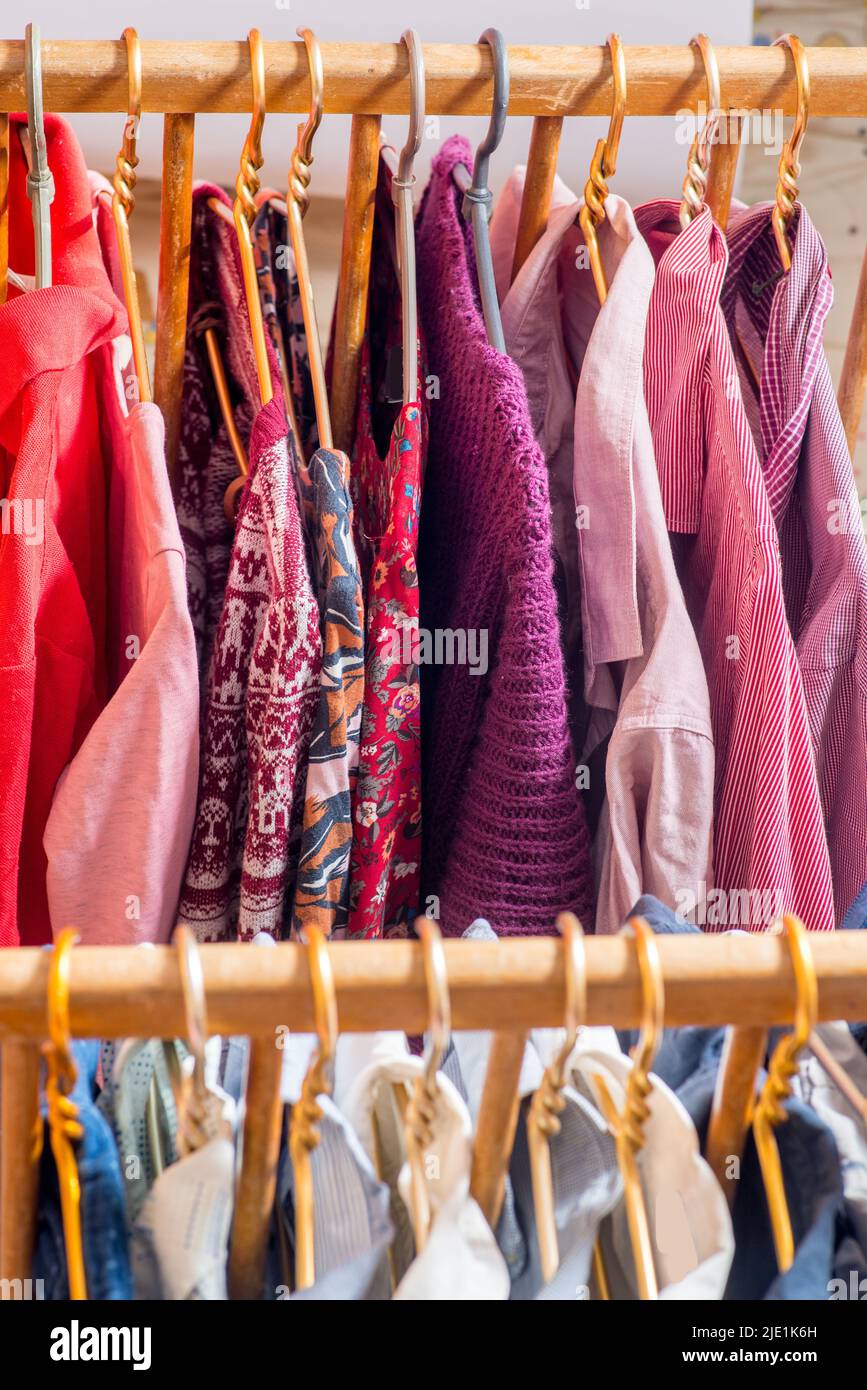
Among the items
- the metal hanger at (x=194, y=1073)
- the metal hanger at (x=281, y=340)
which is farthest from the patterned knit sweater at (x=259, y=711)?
the metal hanger at (x=194, y=1073)

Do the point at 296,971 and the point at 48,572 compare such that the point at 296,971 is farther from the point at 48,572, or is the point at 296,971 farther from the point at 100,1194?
the point at 48,572

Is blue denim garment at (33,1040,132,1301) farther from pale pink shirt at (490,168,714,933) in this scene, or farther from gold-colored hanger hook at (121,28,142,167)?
gold-colored hanger hook at (121,28,142,167)

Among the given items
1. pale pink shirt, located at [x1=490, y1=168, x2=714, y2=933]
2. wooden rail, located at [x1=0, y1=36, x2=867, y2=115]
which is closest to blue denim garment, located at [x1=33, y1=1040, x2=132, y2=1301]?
pale pink shirt, located at [x1=490, y1=168, x2=714, y2=933]

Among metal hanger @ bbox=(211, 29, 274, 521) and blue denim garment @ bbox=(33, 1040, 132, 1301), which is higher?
metal hanger @ bbox=(211, 29, 274, 521)

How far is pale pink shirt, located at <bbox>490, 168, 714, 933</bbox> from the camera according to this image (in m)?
0.67

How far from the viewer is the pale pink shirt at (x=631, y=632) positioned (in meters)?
0.67

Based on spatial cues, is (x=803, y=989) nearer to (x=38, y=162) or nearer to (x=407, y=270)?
(x=407, y=270)

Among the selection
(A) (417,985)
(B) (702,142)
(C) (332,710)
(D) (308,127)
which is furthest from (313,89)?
(A) (417,985)

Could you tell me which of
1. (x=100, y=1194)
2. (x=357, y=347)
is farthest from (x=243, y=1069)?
(x=357, y=347)

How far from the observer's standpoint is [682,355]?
2.37ft

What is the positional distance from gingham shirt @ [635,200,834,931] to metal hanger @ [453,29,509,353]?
10 centimetres

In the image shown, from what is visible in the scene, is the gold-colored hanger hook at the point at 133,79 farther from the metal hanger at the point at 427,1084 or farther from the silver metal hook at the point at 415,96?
the metal hanger at the point at 427,1084

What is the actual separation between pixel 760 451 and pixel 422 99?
0.29 metres

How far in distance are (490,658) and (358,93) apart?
1.08 feet
